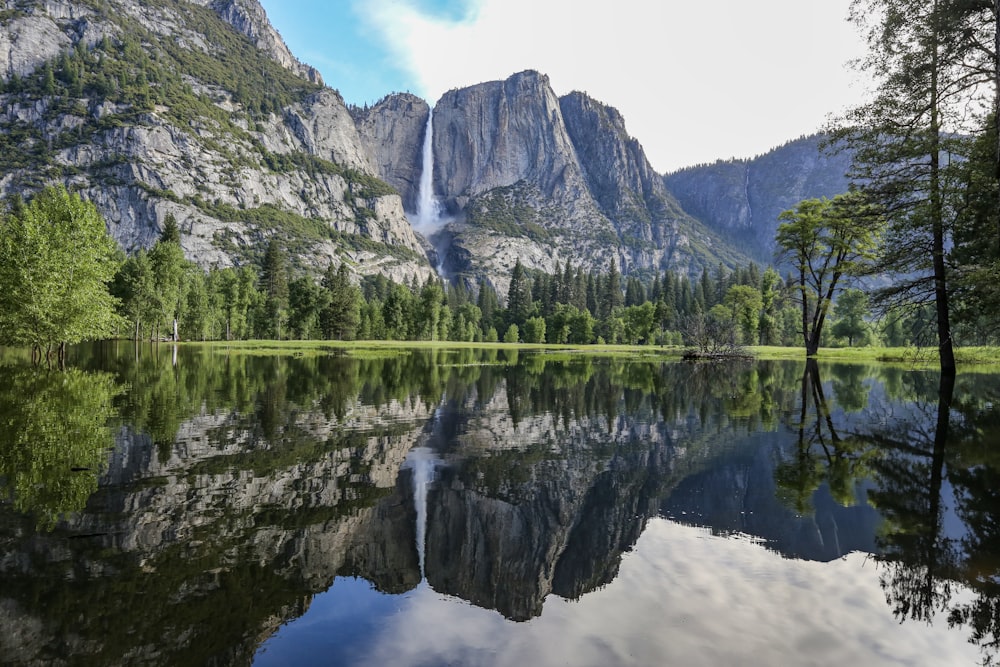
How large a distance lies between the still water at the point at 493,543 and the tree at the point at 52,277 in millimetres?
18472

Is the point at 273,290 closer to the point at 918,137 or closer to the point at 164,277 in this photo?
the point at 164,277

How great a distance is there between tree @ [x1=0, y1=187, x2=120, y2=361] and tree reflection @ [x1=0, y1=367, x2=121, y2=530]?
8337 millimetres

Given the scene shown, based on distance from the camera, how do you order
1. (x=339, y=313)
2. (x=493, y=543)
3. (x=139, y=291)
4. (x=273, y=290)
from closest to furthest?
(x=493, y=543) < (x=139, y=291) < (x=339, y=313) < (x=273, y=290)

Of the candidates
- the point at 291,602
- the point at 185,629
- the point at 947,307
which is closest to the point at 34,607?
the point at 185,629

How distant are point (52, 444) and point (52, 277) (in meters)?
24.2

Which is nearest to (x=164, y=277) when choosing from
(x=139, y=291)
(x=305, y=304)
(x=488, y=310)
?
(x=139, y=291)

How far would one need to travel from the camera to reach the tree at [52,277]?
30.2m

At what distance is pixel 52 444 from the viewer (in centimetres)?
1279

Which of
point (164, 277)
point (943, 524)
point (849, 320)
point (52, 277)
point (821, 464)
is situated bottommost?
point (821, 464)

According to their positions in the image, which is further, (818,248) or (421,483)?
(818,248)

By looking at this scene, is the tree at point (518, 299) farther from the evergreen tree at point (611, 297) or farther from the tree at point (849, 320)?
the tree at point (849, 320)

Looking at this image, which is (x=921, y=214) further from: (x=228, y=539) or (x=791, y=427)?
(x=228, y=539)

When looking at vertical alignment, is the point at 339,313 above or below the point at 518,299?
below

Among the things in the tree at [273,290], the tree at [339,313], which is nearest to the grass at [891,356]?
the tree at [339,313]
